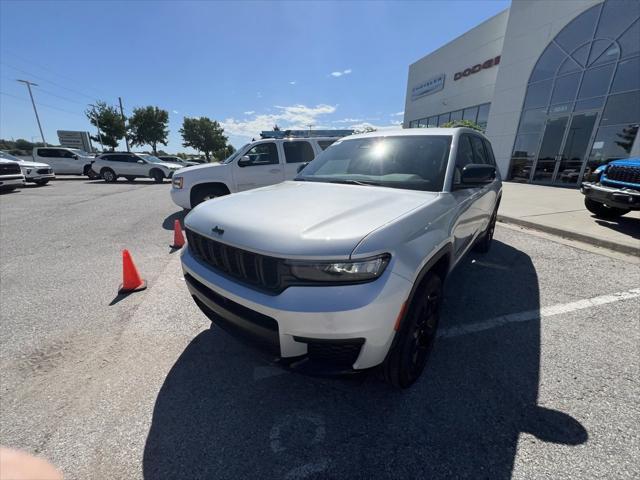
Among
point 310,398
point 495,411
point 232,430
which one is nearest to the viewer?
point 232,430

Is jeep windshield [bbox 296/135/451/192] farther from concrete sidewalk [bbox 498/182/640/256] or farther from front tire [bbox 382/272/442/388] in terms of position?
concrete sidewalk [bbox 498/182/640/256]

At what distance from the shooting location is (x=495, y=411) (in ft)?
6.01

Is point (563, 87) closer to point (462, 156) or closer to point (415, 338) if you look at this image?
point (462, 156)

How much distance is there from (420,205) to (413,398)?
4.34ft

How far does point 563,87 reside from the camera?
12.8 m

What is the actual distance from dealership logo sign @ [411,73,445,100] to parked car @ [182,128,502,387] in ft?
82.4

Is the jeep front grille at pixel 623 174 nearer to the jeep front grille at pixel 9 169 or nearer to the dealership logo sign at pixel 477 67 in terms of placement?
→ the dealership logo sign at pixel 477 67

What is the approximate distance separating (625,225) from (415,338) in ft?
23.2

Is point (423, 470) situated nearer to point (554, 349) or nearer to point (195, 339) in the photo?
point (554, 349)

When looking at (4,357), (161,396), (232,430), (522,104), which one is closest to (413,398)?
(232,430)

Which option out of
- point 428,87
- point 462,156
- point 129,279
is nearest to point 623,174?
point 462,156

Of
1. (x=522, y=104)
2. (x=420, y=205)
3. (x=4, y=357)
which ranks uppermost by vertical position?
(x=522, y=104)

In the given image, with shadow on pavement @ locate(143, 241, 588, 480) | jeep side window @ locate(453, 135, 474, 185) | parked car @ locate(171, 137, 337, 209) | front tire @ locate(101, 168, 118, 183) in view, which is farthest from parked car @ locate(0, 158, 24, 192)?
jeep side window @ locate(453, 135, 474, 185)

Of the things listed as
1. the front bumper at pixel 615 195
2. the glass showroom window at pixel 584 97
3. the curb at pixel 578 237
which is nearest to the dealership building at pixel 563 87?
the glass showroom window at pixel 584 97
